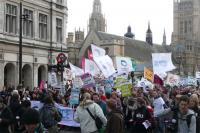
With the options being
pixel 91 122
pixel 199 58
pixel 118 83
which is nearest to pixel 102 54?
pixel 118 83

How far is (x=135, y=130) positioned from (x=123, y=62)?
11955 mm

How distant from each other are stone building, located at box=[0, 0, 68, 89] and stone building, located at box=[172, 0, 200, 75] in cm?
9403

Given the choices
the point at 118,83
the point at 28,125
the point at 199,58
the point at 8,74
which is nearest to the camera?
the point at 28,125

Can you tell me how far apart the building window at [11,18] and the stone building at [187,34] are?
99.7 m

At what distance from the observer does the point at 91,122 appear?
10.1m

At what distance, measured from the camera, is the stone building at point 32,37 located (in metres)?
32.4

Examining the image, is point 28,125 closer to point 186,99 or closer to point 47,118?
point 186,99

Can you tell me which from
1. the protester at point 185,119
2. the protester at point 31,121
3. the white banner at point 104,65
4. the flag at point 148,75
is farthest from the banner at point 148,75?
the protester at point 31,121

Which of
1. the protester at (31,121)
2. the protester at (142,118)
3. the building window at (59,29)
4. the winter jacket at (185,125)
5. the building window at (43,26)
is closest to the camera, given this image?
the protester at (31,121)

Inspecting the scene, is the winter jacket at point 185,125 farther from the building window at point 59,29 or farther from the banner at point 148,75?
the building window at point 59,29

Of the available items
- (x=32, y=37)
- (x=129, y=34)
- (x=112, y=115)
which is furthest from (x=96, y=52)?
(x=129, y=34)

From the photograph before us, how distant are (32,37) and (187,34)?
115359 millimetres

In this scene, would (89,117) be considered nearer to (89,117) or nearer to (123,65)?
(89,117)

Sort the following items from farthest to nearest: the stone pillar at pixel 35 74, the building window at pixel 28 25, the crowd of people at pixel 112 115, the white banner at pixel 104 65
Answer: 1. the stone pillar at pixel 35 74
2. the building window at pixel 28 25
3. the white banner at pixel 104 65
4. the crowd of people at pixel 112 115
